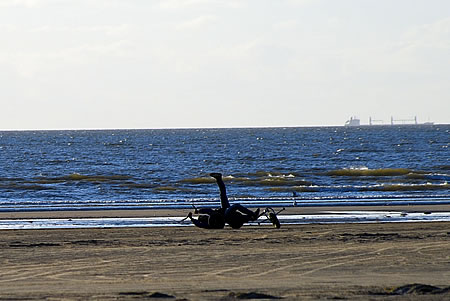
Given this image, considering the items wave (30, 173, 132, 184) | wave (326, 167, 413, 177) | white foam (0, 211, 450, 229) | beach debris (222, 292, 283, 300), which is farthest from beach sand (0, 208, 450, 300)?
wave (326, 167, 413, 177)

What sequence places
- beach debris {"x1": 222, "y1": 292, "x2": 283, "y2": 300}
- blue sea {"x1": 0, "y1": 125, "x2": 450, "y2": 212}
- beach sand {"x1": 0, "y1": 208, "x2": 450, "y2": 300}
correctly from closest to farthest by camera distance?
beach debris {"x1": 222, "y1": 292, "x2": 283, "y2": 300} → beach sand {"x1": 0, "y1": 208, "x2": 450, "y2": 300} → blue sea {"x1": 0, "y1": 125, "x2": 450, "y2": 212}

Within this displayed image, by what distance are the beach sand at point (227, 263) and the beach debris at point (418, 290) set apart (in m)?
0.04

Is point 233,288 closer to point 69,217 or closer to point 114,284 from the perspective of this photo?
point 114,284

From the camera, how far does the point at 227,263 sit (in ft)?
46.0

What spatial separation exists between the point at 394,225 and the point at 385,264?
7.00 m

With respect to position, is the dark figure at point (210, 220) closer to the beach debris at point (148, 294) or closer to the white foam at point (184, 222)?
the white foam at point (184, 222)

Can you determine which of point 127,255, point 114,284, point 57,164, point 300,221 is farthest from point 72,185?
point 114,284

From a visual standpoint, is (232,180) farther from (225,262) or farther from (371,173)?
(225,262)

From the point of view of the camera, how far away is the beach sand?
446 inches

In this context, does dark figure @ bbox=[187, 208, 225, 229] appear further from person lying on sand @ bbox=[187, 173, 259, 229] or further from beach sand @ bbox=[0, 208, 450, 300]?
beach sand @ bbox=[0, 208, 450, 300]

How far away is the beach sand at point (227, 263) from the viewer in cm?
1132

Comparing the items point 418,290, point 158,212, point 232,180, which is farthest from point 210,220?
point 232,180

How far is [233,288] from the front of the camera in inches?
456

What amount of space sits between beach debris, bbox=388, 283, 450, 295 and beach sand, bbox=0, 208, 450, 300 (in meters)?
0.04
